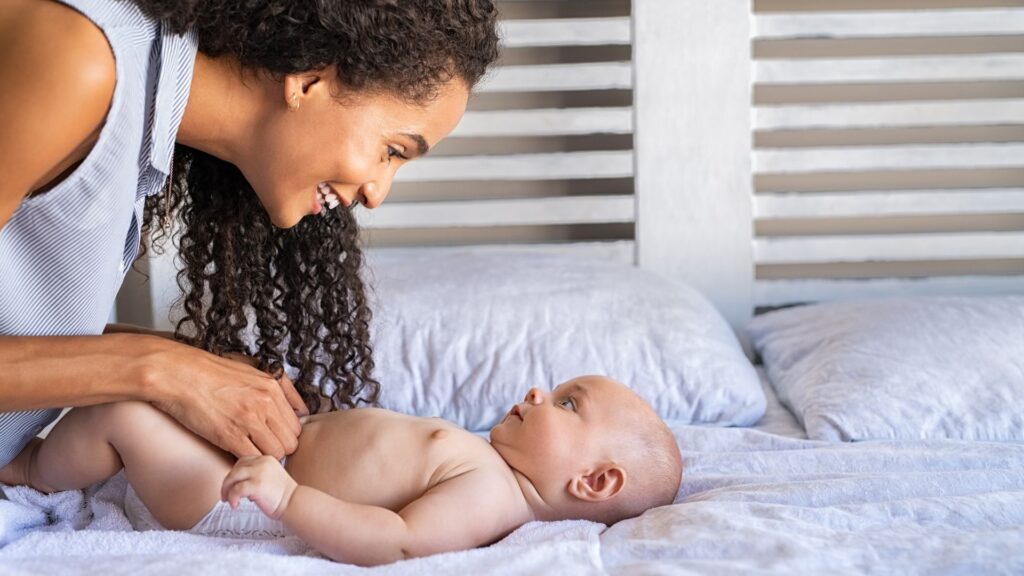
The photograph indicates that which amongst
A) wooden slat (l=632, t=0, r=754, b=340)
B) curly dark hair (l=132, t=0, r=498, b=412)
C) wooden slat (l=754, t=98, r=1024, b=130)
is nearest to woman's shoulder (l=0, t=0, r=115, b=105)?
curly dark hair (l=132, t=0, r=498, b=412)

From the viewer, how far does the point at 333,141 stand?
125 centimetres

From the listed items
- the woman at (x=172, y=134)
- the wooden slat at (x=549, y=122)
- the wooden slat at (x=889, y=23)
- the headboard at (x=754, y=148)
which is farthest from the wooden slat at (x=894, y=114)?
the woman at (x=172, y=134)

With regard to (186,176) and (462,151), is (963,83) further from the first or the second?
(186,176)

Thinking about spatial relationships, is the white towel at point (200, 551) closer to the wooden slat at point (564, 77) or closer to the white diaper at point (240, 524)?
the white diaper at point (240, 524)

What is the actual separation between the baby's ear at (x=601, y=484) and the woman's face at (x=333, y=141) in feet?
1.37

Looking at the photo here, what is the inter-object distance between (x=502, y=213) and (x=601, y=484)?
114 cm

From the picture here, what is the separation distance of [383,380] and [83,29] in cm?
86

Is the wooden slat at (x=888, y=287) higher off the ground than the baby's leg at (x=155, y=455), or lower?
lower

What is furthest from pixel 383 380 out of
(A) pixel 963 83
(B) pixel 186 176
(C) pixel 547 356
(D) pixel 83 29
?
(A) pixel 963 83

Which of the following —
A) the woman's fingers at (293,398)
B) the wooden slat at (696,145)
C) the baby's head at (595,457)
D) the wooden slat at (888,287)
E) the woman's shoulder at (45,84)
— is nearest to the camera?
the woman's shoulder at (45,84)

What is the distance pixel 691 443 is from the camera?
1619 mm

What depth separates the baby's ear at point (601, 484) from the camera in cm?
132

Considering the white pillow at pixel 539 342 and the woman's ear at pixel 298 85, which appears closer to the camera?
the woman's ear at pixel 298 85

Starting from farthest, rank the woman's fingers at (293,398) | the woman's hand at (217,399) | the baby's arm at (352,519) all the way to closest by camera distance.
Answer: the woman's fingers at (293,398) < the woman's hand at (217,399) < the baby's arm at (352,519)
